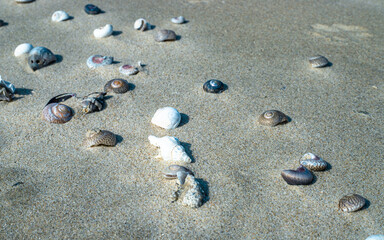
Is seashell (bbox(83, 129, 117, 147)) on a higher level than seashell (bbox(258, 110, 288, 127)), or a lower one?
lower

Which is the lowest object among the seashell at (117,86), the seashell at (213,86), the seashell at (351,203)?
the seashell at (117,86)

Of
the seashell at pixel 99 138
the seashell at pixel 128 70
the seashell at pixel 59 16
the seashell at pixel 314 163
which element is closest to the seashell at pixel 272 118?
the seashell at pixel 314 163

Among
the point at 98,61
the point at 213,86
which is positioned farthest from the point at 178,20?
the point at 213,86

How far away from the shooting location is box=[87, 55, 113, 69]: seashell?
411 cm

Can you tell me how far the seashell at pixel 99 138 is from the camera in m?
3.01

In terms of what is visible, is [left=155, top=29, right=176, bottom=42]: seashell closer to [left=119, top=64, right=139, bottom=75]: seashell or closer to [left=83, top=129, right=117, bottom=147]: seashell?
[left=119, top=64, right=139, bottom=75]: seashell

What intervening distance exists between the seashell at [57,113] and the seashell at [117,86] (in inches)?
20.0

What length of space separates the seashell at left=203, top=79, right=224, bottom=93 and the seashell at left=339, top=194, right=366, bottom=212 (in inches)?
68.8

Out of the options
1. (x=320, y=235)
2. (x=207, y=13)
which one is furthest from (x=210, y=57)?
(x=320, y=235)

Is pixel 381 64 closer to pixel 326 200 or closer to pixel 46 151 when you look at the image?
pixel 326 200

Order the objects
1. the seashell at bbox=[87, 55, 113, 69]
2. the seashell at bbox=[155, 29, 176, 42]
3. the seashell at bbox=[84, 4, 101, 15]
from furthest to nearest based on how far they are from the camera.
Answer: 1. the seashell at bbox=[84, 4, 101, 15]
2. the seashell at bbox=[155, 29, 176, 42]
3. the seashell at bbox=[87, 55, 113, 69]

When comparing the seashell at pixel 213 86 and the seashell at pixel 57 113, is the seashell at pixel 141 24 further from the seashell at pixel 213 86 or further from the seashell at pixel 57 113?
the seashell at pixel 57 113

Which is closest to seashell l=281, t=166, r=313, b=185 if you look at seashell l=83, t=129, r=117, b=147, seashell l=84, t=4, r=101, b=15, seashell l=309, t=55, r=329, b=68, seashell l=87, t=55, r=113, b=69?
seashell l=83, t=129, r=117, b=147

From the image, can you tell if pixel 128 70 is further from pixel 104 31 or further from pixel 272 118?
pixel 272 118
